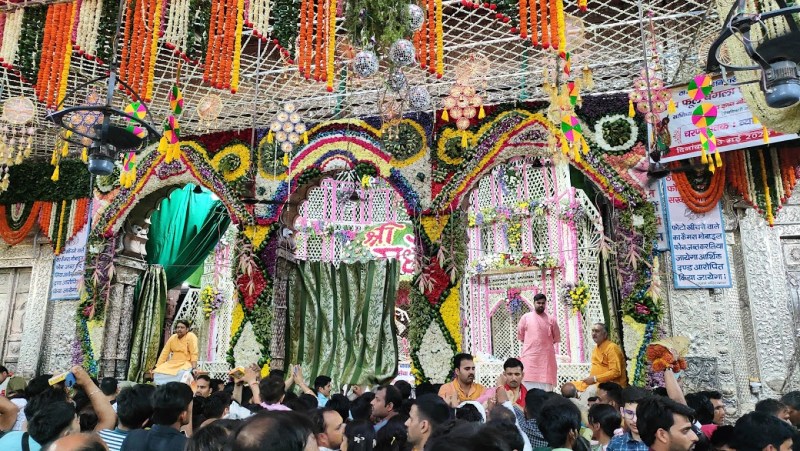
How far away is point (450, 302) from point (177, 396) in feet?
18.6

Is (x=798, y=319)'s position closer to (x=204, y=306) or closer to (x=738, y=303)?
(x=738, y=303)

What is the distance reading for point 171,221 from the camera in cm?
1169

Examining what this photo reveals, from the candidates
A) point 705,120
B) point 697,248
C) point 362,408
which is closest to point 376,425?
point 362,408

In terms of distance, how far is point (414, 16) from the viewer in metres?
5.29

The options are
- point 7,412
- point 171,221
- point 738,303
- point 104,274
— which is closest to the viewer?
point 7,412

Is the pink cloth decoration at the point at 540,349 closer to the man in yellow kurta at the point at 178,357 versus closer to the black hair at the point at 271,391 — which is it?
the black hair at the point at 271,391

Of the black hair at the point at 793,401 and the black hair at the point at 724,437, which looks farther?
the black hair at the point at 793,401

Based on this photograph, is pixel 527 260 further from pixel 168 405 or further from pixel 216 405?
pixel 168 405

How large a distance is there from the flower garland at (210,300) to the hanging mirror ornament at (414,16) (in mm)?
6952

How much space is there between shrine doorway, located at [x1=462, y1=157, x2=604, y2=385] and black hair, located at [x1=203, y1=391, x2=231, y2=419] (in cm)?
504

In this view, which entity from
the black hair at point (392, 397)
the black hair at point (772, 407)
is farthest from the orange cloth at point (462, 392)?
the black hair at point (772, 407)

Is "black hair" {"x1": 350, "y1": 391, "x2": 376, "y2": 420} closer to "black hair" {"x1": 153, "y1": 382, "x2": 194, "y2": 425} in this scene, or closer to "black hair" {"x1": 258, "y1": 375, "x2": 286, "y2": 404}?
"black hair" {"x1": 258, "y1": 375, "x2": 286, "y2": 404}

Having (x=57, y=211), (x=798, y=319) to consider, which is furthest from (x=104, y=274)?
(x=798, y=319)

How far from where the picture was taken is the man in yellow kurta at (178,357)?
7176mm
